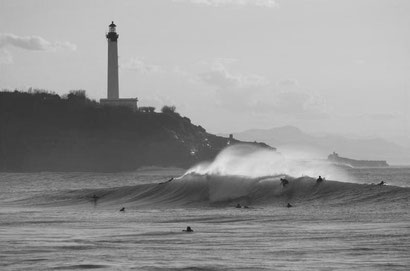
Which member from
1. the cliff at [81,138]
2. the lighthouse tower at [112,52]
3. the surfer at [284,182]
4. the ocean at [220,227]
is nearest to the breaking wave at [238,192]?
the ocean at [220,227]

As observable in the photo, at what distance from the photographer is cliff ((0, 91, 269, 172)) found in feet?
599

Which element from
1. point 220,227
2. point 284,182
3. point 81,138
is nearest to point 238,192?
point 284,182

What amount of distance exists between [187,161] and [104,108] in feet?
69.3

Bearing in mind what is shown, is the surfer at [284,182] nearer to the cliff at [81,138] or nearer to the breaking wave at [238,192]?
the breaking wave at [238,192]

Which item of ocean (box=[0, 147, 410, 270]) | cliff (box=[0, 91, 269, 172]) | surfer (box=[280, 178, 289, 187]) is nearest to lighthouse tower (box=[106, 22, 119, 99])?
cliff (box=[0, 91, 269, 172])

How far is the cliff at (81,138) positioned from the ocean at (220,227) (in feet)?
401

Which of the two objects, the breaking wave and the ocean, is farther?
the breaking wave

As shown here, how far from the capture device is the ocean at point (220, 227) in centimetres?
2439

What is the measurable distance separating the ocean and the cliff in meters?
122

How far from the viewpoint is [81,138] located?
188375mm

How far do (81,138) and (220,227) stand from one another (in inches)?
6162

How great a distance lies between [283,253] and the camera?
83.8 ft

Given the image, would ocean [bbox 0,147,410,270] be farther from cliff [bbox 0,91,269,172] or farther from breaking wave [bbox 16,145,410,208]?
cliff [bbox 0,91,269,172]

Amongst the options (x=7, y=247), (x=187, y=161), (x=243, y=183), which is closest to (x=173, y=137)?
(x=187, y=161)
